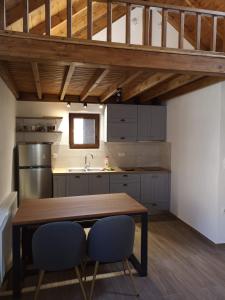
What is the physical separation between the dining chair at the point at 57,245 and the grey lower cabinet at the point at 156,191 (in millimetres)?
2898

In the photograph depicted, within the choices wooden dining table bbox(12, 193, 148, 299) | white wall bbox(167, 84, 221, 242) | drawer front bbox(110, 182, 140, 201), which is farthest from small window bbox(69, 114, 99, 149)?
wooden dining table bbox(12, 193, 148, 299)

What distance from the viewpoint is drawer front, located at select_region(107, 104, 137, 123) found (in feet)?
16.9

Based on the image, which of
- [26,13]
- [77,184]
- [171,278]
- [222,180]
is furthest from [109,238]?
[77,184]

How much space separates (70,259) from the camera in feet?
7.51

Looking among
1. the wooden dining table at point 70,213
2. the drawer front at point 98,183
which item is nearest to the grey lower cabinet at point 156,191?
the drawer front at point 98,183

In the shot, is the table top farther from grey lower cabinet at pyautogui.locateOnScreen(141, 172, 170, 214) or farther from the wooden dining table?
grey lower cabinet at pyautogui.locateOnScreen(141, 172, 170, 214)

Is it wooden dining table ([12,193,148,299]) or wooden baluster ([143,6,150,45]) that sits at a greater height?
wooden baluster ([143,6,150,45])

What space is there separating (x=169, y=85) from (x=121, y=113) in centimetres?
131

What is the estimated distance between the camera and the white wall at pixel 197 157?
3.67 meters

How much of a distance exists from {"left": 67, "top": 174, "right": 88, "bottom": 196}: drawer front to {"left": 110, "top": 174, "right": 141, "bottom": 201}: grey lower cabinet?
539 mm

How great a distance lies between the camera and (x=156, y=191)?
5109 millimetres

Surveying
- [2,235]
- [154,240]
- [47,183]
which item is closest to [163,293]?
[154,240]

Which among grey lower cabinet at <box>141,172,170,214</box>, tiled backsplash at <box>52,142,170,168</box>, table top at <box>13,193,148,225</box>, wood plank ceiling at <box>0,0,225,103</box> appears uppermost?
wood plank ceiling at <box>0,0,225,103</box>

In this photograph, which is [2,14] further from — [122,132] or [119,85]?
[122,132]
